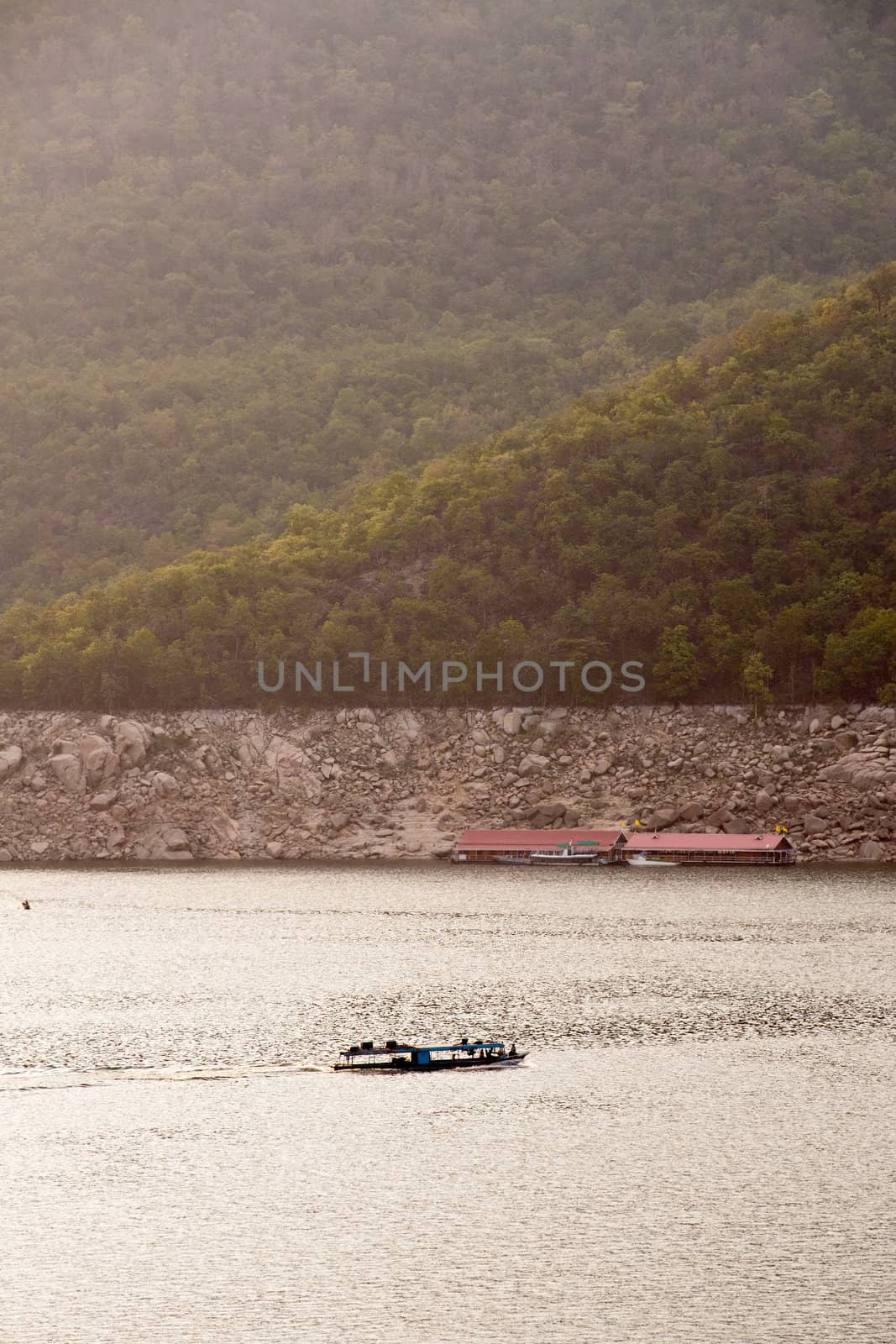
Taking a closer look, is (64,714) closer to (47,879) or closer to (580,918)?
(47,879)

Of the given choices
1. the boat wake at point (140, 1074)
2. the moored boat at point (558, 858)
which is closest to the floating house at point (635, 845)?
the moored boat at point (558, 858)

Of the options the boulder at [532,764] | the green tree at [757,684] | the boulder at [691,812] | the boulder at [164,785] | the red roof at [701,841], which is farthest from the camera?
the green tree at [757,684]

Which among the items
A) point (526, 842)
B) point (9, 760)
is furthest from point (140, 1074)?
point (9, 760)

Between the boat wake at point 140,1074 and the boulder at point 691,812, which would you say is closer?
the boat wake at point 140,1074

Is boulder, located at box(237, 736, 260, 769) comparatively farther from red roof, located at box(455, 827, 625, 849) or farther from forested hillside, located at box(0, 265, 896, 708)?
red roof, located at box(455, 827, 625, 849)

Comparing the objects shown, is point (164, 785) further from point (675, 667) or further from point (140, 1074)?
point (140, 1074)

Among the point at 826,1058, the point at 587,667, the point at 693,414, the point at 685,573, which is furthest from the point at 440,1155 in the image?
the point at 693,414

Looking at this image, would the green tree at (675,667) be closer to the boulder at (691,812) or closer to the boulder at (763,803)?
the boulder at (691,812)
